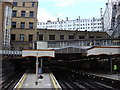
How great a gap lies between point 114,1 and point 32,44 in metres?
34.7

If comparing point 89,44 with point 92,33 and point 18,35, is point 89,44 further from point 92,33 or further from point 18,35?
point 18,35

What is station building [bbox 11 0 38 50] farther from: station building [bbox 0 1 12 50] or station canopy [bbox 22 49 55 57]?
station canopy [bbox 22 49 55 57]

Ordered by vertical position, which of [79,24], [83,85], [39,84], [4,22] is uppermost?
[79,24]

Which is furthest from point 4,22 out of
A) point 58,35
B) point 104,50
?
point 104,50

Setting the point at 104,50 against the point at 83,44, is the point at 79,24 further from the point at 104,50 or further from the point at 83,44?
the point at 104,50

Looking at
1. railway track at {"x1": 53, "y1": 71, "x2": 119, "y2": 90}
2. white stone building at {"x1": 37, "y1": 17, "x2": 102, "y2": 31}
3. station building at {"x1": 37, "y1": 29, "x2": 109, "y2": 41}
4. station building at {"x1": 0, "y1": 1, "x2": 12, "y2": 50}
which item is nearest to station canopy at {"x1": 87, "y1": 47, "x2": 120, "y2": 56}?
railway track at {"x1": 53, "y1": 71, "x2": 119, "y2": 90}

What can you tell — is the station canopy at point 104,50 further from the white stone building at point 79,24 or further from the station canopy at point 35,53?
the white stone building at point 79,24

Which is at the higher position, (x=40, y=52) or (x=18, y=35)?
(x=18, y=35)

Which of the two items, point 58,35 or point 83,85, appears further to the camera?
point 58,35

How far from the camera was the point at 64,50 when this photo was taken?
37906 millimetres

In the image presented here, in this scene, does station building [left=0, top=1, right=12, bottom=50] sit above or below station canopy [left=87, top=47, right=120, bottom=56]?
above

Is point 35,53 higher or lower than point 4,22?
lower

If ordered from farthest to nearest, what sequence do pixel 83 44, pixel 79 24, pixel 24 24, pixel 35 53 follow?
pixel 79 24, pixel 24 24, pixel 83 44, pixel 35 53

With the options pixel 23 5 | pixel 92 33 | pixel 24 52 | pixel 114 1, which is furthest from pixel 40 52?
pixel 114 1
